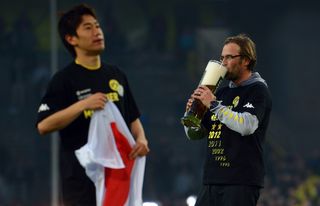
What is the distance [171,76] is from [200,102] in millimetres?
13273

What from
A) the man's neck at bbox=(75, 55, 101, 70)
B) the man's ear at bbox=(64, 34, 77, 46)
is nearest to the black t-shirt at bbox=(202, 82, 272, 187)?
the man's neck at bbox=(75, 55, 101, 70)

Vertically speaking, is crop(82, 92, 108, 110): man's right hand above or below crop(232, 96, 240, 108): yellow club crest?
above

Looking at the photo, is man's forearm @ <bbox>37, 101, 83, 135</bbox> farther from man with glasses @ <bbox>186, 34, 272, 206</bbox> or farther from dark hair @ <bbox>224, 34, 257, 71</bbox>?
dark hair @ <bbox>224, 34, 257, 71</bbox>

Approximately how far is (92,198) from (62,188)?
0.19 meters

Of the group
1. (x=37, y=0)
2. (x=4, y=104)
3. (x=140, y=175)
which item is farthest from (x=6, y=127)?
(x=140, y=175)

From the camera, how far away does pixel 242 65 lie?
5.85m

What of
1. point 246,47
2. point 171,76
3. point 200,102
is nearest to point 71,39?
point 200,102

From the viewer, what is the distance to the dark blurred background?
1812cm

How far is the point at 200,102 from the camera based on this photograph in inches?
218

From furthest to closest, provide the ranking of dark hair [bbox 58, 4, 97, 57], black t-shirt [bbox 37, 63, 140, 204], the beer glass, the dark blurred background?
the dark blurred background
dark hair [bbox 58, 4, 97, 57]
black t-shirt [bbox 37, 63, 140, 204]
the beer glass

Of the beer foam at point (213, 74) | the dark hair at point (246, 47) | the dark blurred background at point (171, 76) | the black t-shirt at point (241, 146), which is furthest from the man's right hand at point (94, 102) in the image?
the dark blurred background at point (171, 76)

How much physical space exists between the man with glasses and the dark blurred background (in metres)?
11.9

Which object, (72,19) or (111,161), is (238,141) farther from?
(72,19)

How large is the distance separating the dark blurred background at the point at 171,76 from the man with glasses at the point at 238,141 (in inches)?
468
